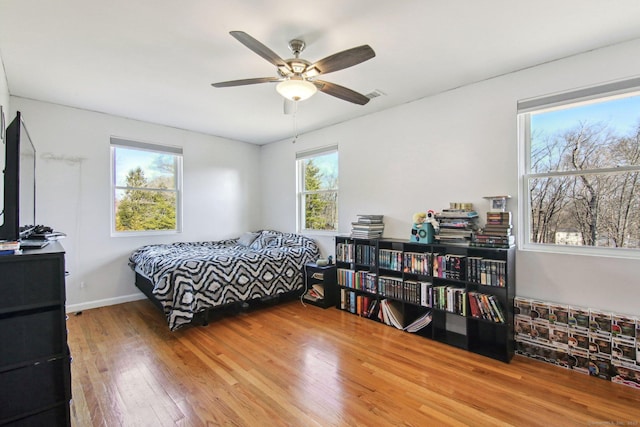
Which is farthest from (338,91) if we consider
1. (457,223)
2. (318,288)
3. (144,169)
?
(144,169)

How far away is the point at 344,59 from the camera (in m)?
1.87

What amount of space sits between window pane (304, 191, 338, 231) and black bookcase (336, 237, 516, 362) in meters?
0.82

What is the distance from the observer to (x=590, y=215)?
2439mm

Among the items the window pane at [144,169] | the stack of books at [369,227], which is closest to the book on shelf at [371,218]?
the stack of books at [369,227]

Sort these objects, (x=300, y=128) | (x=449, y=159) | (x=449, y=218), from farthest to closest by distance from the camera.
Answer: (x=300, y=128) < (x=449, y=159) < (x=449, y=218)

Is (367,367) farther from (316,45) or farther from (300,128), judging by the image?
(300,128)

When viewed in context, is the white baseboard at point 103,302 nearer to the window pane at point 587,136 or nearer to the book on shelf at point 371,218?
the book on shelf at point 371,218

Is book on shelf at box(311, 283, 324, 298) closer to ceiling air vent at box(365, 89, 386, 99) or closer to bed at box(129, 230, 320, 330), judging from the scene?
bed at box(129, 230, 320, 330)

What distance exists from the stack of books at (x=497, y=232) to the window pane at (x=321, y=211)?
207cm

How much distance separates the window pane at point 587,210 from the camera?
2277mm

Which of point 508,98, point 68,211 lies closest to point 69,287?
point 68,211

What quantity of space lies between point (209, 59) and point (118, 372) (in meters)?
2.57

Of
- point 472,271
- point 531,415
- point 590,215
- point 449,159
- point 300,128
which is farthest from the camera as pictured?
point 300,128

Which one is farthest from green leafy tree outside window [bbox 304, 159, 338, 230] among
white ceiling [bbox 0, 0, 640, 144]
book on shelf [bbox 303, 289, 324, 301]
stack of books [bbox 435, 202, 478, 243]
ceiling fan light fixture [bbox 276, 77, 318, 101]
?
ceiling fan light fixture [bbox 276, 77, 318, 101]
